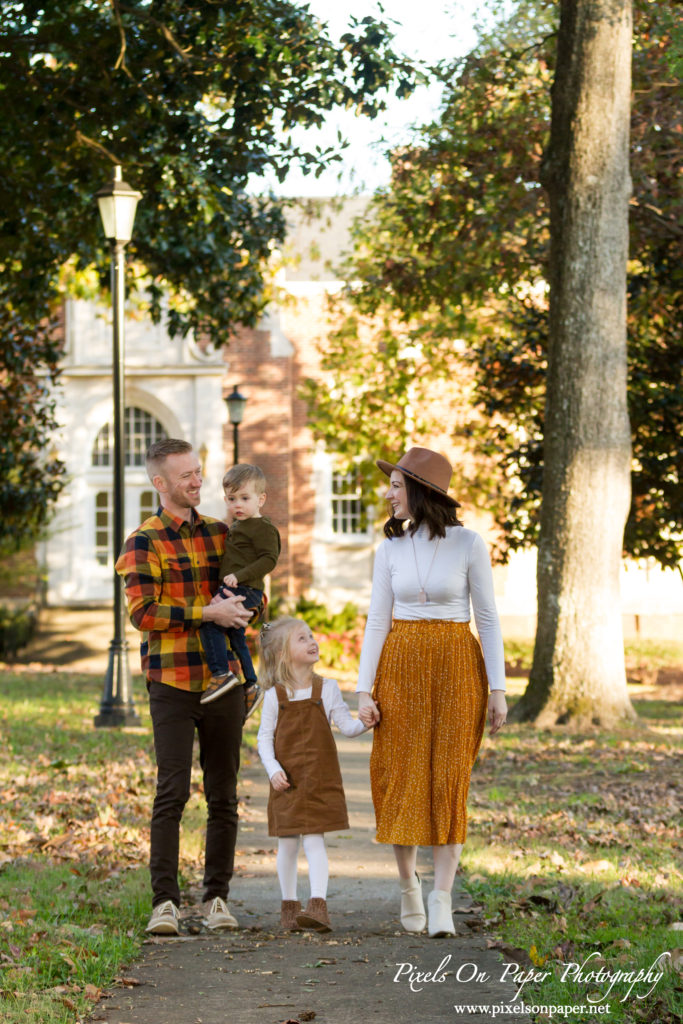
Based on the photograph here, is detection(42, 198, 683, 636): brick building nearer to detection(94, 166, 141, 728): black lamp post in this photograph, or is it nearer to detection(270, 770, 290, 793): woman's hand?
A: detection(94, 166, 141, 728): black lamp post

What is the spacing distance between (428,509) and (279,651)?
93 centimetres

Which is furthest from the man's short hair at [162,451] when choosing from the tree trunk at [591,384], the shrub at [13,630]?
the shrub at [13,630]

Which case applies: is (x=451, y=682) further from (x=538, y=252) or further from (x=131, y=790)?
(x=538, y=252)

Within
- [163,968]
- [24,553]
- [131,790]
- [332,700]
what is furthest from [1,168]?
[24,553]

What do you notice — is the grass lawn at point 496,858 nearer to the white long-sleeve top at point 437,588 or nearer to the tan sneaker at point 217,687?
the tan sneaker at point 217,687

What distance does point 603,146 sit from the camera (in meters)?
12.3

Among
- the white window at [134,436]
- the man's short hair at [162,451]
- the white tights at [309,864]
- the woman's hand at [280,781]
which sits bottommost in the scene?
the white tights at [309,864]

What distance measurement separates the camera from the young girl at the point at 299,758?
551 cm

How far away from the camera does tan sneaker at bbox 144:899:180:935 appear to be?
17.6 feet

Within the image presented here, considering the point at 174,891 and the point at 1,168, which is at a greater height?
the point at 1,168

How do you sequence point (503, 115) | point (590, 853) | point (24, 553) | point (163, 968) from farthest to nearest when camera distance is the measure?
point (24, 553)
point (503, 115)
point (590, 853)
point (163, 968)

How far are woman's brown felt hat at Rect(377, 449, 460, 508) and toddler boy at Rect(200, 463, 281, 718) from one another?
59 centimetres

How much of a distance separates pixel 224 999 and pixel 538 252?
14.0 meters

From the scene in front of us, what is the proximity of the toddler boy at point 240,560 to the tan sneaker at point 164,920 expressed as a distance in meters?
0.91
